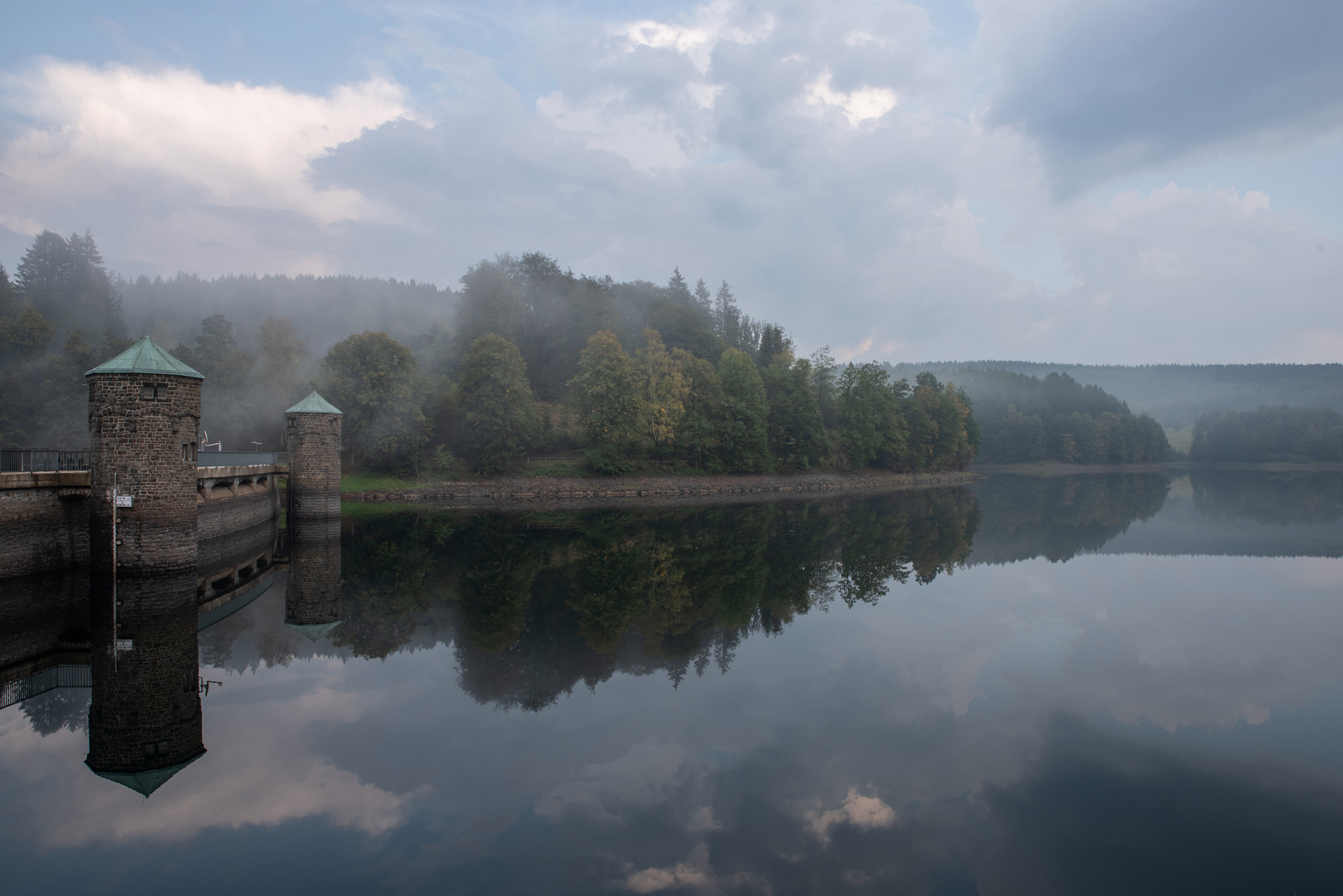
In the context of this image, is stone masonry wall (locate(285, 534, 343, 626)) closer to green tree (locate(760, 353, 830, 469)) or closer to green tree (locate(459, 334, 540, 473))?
green tree (locate(459, 334, 540, 473))

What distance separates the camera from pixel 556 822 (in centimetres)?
710

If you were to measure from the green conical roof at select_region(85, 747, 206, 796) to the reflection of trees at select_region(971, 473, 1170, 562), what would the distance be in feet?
79.2

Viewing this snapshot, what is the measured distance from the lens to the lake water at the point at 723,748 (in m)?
6.46

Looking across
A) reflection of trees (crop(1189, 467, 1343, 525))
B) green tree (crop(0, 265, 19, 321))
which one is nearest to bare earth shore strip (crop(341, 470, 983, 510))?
reflection of trees (crop(1189, 467, 1343, 525))

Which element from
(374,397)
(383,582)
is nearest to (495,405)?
(374,397)

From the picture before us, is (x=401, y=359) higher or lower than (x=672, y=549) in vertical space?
higher

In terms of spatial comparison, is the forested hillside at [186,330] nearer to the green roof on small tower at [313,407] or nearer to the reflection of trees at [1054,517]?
the green roof on small tower at [313,407]

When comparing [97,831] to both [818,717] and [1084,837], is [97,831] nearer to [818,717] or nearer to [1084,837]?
[818,717]

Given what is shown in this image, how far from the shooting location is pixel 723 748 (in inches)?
352

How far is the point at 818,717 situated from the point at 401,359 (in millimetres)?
50400

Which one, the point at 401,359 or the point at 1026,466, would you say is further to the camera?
the point at 1026,466

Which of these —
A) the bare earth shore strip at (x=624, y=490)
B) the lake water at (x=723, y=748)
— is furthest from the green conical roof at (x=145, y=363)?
the bare earth shore strip at (x=624, y=490)

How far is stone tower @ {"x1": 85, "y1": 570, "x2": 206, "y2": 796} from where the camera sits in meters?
8.39

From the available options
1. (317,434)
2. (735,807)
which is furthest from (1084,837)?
(317,434)
